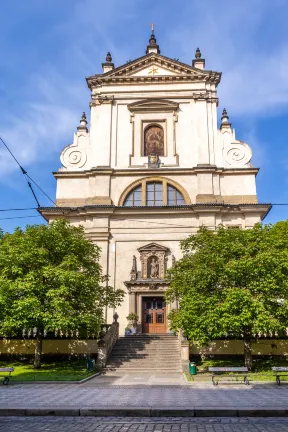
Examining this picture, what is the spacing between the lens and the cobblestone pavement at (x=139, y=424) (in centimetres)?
924

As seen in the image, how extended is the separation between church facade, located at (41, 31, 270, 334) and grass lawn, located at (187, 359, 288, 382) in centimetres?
662

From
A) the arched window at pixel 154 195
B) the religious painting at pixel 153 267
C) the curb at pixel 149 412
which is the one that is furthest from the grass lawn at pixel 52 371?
the arched window at pixel 154 195

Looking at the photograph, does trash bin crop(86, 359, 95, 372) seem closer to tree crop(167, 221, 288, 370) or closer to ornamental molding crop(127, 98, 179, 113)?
tree crop(167, 221, 288, 370)

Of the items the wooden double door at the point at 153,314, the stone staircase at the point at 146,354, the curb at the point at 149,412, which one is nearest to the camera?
the curb at the point at 149,412

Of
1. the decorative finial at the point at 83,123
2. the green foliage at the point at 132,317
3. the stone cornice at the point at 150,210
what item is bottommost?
the green foliage at the point at 132,317

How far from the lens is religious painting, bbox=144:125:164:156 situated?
35.1 m

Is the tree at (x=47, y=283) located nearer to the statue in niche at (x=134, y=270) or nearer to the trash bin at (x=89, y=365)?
the trash bin at (x=89, y=365)

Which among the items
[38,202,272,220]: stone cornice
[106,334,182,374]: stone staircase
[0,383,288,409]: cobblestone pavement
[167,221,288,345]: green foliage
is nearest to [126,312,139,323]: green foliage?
[106,334,182,374]: stone staircase

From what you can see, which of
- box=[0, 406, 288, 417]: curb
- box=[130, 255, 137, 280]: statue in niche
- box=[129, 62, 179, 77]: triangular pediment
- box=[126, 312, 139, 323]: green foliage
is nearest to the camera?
box=[0, 406, 288, 417]: curb

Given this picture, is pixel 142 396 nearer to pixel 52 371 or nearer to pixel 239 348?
pixel 52 371

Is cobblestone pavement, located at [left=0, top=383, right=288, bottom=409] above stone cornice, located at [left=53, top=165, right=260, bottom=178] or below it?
below

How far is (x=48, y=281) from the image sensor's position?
2183cm

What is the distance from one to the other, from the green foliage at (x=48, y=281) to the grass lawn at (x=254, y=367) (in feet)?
20.4

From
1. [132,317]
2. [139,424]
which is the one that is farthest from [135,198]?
[139,424]
